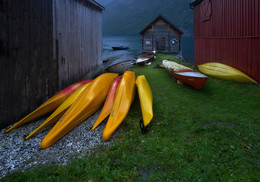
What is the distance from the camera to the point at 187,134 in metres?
5.07

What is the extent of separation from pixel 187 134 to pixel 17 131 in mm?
4534

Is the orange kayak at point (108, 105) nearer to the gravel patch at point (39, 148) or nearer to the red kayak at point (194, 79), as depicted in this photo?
the gravel patch at point (39, 148)

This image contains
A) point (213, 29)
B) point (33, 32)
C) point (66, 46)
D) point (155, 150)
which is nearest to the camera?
point (155, 150)

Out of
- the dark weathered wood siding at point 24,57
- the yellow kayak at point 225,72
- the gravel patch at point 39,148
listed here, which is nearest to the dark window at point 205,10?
the yellow kayak at point 225,72

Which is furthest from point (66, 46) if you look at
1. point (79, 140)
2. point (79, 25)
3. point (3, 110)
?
point (79, 140)

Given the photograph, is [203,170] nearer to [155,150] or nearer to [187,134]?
[155,150]

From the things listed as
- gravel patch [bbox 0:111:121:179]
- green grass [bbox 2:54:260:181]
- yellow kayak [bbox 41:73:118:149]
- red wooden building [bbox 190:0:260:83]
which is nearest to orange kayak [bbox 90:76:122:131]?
gravel patch [bbox 0:111:121:179]

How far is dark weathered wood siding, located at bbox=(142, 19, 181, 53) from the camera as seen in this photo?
26.7 metres

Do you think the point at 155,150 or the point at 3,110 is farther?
the point at 3,110

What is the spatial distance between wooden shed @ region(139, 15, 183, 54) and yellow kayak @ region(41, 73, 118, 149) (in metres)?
21.0

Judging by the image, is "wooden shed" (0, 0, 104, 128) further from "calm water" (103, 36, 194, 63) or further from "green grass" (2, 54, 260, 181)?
"calm water" (103, 36, 194, 63)

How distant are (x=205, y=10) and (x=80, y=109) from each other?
12.1m

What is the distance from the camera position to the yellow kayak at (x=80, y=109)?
4975mm

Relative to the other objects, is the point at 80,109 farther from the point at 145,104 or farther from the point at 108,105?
the point at 145,104
